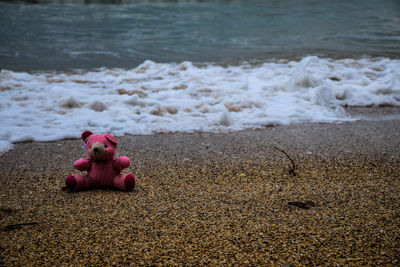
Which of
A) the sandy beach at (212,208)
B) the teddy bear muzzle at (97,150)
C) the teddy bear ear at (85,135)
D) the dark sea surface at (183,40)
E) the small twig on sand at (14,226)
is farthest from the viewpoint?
the dark sea surface at (183,40)

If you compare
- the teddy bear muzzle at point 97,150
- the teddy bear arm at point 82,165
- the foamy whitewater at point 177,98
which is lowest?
the foamy whitewater at point 177,98

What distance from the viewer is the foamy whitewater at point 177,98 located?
3350 millimetres

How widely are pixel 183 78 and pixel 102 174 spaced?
3818 millimetres

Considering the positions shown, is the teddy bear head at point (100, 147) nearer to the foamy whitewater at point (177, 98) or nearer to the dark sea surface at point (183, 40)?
the foamy whitewater at point (177, 98)

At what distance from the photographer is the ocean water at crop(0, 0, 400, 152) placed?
351cm

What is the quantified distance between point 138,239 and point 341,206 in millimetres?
1064

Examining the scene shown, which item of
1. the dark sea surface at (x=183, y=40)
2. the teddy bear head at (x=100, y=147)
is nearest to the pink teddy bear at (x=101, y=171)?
the teddy bear head at (x=100, y=147)

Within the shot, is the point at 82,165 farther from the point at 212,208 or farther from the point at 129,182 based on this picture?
the point at 212,208

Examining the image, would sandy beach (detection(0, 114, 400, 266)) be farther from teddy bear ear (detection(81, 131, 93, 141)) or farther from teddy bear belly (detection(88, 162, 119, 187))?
teddy bear ear (detection(81, 131, 93, 141))

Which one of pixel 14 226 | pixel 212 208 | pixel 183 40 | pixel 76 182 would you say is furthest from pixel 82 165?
pixel 183 40

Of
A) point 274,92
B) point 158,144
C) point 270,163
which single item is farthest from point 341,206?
point 274,92

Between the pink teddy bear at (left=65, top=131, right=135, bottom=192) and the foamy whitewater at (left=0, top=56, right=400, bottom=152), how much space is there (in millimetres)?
1149

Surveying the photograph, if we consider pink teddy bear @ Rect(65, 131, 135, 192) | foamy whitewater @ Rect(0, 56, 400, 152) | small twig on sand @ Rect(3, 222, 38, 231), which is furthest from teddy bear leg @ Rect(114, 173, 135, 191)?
foamy whitewater @ Rect(0, 56, 400, 152)

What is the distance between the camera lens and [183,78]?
5527 mm
